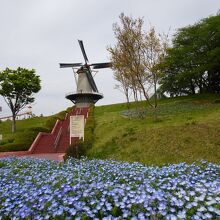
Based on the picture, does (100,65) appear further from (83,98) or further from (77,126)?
(77,126)

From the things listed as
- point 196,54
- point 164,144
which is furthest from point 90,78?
point 164,144

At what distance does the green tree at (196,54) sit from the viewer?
4125 centimetres

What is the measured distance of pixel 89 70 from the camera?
184 ft

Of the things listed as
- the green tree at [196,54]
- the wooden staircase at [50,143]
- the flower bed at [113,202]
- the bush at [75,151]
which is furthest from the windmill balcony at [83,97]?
the flower bed at [113,202]

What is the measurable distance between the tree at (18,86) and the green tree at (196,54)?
55.1ft

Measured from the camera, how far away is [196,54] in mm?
43562

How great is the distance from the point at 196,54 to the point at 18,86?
82.5ft

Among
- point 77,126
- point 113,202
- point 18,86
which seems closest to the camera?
point 113,202

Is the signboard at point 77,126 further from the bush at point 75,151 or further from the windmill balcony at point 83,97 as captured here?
the windmill balcony at point 83,97

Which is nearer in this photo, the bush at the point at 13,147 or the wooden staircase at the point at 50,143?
the bush at the point at 13,147

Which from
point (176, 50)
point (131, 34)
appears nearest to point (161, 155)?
point (131, 34)

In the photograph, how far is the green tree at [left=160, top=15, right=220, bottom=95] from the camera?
41.2 meters

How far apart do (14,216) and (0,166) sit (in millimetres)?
6735

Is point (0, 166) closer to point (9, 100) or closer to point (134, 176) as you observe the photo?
point (134, 176)
